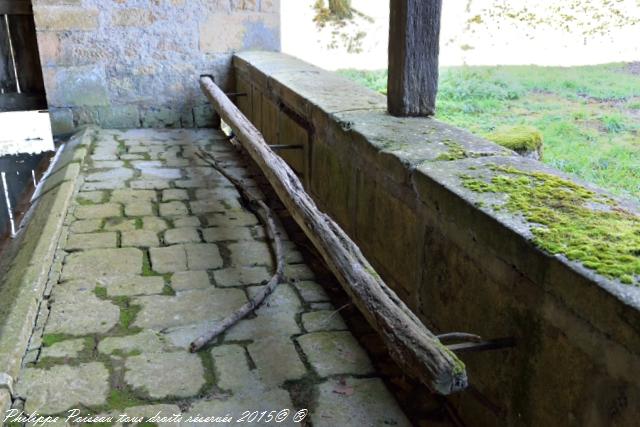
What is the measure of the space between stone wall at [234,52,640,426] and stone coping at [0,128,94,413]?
4.76 ft

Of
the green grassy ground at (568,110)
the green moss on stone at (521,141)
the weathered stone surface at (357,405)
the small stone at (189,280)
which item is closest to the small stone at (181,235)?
the small stone at (189,280)

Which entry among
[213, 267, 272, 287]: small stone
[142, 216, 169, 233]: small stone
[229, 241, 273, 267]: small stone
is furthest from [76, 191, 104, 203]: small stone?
[213, 267, 272, 287]: small stone

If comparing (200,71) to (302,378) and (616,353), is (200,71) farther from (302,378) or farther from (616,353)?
(616,353)

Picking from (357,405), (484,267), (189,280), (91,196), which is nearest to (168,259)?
(189,280)

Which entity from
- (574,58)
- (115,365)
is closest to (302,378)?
(115,365)

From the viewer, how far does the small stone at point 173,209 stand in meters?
3.75

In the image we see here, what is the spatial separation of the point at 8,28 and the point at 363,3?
7614 millimetres

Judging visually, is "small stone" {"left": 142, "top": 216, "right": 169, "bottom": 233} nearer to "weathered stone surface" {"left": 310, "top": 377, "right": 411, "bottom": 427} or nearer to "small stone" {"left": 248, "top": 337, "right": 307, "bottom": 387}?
"small stone" {"left": 248, "top": 337, "right": 307, "bottom": 387}

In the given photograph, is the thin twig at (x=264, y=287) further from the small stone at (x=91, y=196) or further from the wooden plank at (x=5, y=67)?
the wooden plank at (x=5, y=67)

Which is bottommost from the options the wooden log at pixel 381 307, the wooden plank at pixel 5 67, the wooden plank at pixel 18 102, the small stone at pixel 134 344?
the small stone at pixel 134 344

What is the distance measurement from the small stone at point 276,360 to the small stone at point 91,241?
131cm

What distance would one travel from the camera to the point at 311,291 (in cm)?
284

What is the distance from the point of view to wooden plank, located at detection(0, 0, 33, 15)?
226 inches

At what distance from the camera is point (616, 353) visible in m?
1.18
